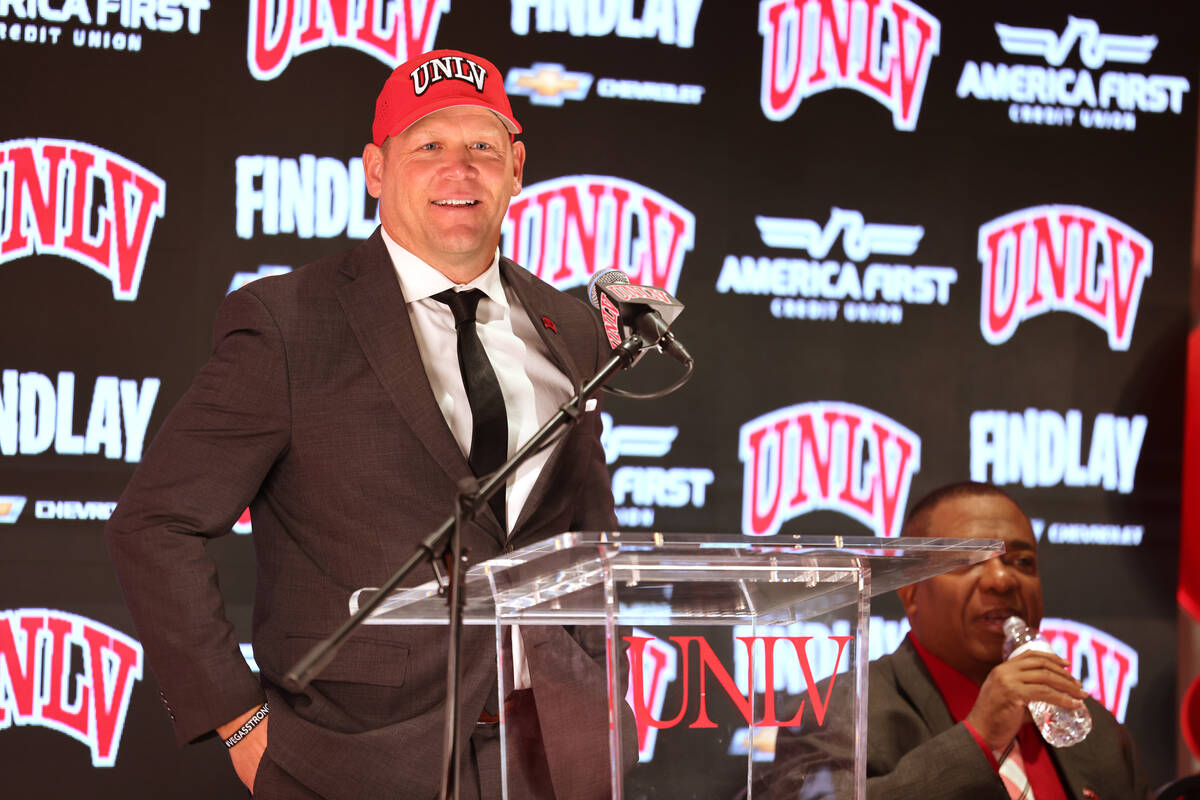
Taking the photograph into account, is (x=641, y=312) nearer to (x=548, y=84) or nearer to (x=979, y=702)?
(x=979, y=702)

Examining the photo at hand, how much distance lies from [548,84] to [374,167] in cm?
137

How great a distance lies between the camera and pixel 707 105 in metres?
3.70

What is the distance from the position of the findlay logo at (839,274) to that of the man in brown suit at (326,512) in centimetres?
160

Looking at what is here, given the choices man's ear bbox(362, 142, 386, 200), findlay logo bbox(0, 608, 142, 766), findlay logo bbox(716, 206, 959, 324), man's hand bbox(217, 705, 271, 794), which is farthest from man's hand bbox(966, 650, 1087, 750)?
findlay logo bbox(0, 608, 142, 766)

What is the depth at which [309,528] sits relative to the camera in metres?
2.05

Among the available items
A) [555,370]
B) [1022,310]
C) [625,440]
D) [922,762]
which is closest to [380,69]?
[625,440]

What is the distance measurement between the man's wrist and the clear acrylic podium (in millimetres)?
503

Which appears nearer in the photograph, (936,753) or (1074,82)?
(936,753)

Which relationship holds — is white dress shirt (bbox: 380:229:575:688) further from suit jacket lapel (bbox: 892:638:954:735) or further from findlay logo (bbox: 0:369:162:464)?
findlay logo (bbox: 0:369:162:464)

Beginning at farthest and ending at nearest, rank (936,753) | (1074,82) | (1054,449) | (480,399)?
(1074,82) → (1054,449) → (936,753) → (480,399)

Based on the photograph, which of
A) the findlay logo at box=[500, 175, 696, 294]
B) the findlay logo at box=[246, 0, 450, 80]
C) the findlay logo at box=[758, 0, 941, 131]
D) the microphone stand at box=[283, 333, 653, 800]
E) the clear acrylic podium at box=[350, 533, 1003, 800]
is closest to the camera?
the microphone stand at box=[283, 333, 653, 800]

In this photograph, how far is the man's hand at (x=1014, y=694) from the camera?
272cm

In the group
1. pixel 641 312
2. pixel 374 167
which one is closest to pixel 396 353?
pixel 374 167

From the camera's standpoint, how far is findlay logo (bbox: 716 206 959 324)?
12.1 ft
